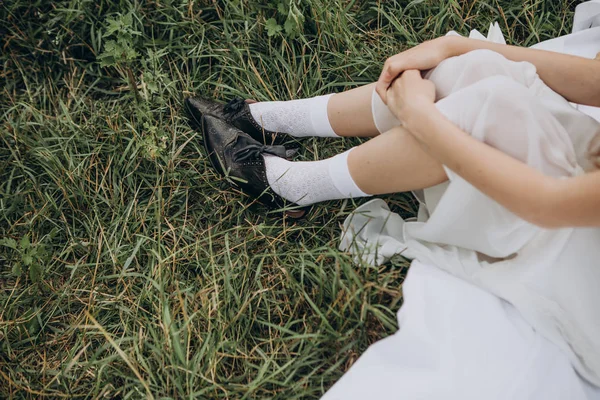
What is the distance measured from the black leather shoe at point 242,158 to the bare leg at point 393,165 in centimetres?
34

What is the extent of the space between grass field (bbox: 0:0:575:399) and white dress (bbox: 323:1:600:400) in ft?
0.69

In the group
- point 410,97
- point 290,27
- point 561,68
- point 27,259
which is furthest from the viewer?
point 290,27

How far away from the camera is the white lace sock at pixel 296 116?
1.79 m

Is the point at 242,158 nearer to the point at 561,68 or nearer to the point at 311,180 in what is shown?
the point at 311,180

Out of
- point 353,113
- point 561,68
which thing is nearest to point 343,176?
point 353,113

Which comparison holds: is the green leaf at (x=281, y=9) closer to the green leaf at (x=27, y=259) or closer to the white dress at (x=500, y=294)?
the white dress at (x=500, y=294)

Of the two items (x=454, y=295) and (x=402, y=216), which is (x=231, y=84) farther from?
(x=454, y=295)

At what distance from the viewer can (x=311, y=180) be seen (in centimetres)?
166

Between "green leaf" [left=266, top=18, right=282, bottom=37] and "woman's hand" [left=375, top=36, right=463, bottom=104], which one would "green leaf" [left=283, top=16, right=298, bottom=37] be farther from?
"woman's hand" [left=375, top=36, right=463, bottom=104]

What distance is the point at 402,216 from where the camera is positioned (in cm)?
185

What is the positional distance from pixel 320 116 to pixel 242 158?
329 mm

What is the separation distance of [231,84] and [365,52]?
597mm

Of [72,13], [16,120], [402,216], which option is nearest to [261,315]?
[402,216]

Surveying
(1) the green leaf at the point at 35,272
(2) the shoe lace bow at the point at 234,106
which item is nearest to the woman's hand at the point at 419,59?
(2) the shoe lace bow at the point at 234,106
